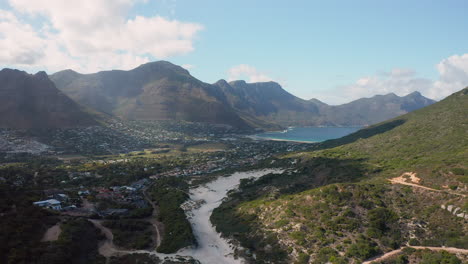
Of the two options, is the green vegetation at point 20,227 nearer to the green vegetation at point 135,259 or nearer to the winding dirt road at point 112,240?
the winding dirt road at point 112,240

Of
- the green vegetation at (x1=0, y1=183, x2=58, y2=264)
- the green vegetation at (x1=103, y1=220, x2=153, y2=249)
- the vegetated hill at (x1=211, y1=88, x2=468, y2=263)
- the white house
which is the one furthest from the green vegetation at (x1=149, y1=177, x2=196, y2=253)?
the white house

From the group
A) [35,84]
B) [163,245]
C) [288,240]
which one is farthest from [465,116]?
[35,84]

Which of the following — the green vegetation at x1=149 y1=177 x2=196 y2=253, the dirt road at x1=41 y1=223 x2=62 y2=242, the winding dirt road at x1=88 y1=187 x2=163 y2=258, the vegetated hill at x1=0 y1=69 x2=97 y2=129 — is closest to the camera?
the dirt road at x1=41 y1=223 x2=62 y2=242

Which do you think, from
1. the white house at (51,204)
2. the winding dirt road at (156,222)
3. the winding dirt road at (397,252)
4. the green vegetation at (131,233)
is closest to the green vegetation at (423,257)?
the winding dirt road at (397,252)

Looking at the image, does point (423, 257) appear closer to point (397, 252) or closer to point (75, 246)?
point (397, 252)

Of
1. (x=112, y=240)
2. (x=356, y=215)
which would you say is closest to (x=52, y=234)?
(x=112, y=240)

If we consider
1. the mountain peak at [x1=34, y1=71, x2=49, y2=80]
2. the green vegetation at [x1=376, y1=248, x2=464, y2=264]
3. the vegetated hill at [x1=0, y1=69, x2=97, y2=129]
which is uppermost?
the mountain peak at [x1=34, y1=71, x2=49, y2=80]

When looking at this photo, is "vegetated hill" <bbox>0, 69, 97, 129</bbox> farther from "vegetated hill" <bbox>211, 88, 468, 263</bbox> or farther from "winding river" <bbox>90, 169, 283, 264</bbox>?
"vegetated hill" <bbox>211, 88, 468, 263</bbox>
